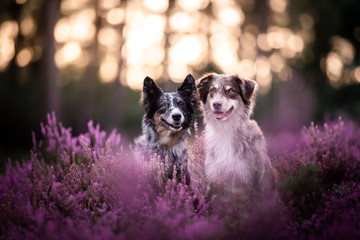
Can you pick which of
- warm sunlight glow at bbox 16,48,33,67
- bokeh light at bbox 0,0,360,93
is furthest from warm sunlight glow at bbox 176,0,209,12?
warm sunlight glow at bbox 16,48,33,67

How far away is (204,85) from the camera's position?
5.24m

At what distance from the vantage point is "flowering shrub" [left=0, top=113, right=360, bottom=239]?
3121 mm

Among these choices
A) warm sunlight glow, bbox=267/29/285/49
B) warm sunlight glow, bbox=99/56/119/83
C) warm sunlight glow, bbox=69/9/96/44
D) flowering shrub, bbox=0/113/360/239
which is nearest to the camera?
flowering shrub, bbox=0/113/360/239

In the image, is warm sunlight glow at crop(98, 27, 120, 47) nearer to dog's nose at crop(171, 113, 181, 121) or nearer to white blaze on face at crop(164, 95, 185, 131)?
white blaze on face at crop(164, 95, 185, 131)

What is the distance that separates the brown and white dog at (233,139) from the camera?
4508 mm

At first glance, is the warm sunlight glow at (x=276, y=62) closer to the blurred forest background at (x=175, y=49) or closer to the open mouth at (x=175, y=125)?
the blurred forest background at (x=175, y=49)

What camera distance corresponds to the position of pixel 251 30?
21.9m

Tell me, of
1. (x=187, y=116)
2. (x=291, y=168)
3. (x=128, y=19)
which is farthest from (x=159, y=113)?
(x=128, y=19)

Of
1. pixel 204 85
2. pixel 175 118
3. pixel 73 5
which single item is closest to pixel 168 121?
pixel 175 118

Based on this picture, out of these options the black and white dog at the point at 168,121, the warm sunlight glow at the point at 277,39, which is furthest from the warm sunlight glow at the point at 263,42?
the black and white dog at the point at 168,121

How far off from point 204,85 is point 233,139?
3.43 ft

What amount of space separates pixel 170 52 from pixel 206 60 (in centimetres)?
494

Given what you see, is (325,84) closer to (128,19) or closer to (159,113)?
(128,19)

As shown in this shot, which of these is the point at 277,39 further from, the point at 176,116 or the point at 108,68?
the point at 176,116
